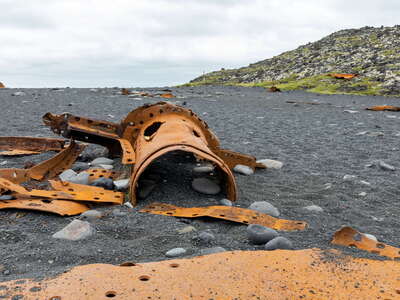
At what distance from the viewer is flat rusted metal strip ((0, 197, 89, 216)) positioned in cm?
295

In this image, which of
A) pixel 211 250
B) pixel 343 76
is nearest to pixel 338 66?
pixel 343 76

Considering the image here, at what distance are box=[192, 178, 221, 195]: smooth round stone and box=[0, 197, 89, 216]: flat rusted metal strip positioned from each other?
1001mm

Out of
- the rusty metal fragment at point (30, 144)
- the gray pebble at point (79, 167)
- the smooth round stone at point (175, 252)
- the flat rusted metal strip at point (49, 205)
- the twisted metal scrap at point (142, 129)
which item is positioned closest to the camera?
the smooth round stone at point (175, 252)

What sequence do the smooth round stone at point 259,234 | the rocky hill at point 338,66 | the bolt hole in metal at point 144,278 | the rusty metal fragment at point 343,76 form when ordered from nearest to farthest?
the bolt hole in metal at point 144,278
the smooth round stone at point 259,234
the rocky hill at point 338,66
the rusty metal fragment at point 343,76

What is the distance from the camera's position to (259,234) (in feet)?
8.66

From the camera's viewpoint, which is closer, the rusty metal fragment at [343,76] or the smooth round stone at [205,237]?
the smooth round stone at [205,237]

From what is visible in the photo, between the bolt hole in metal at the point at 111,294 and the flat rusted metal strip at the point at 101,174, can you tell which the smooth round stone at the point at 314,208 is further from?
the bolt hole in metal at the point at 111,294

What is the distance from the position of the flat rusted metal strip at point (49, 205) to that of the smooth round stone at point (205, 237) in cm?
101

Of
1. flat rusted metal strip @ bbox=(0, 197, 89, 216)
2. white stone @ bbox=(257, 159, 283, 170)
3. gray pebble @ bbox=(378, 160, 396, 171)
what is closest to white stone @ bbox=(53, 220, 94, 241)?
flat rusted metal strip @ bbox=(0, 197, 89, 216)

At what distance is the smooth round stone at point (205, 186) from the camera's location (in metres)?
3.63

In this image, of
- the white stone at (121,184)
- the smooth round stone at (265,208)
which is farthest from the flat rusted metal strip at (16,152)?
the smooth round stone at (265,208)

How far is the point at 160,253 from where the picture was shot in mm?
2463

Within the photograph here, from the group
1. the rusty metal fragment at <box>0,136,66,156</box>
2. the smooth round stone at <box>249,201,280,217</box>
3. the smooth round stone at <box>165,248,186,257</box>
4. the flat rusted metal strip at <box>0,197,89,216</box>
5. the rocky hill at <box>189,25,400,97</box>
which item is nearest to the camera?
the smooth round stone at <box>165,248,186,257</box>

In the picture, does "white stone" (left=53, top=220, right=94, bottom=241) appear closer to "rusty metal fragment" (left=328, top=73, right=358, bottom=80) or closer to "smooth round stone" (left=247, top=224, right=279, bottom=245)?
"smooth round stone" (left=247, top=224, right=279, bottom=245)
